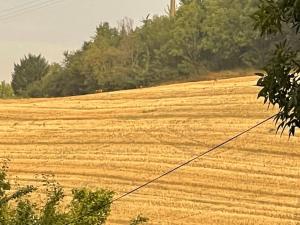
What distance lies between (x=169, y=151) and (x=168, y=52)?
1926cm

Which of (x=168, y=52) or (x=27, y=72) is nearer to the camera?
(x=168, y=52)

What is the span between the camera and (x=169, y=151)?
18703 millimetres

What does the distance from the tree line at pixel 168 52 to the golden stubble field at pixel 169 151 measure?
9.29 metres

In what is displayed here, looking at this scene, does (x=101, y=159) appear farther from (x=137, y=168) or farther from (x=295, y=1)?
(x=295, y=1)

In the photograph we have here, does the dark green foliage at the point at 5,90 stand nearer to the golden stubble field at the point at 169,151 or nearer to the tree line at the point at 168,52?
the tree line at the point at 168,52

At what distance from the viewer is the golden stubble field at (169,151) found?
50.1 ft

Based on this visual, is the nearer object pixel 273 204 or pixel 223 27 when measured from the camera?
pixel 273 204

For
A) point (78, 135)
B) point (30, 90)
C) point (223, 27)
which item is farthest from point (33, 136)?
point (30, 90)

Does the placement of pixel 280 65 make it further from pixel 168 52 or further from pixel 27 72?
pixel 27 72

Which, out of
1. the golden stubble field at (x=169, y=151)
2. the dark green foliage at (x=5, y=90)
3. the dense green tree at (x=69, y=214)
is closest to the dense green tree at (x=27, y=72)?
the dark green foliage at (x=5, y=90)

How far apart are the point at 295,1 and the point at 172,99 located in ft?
62.9

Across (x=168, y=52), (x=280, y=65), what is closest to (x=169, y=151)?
(x=280, y=65)

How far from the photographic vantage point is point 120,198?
53.3 feet

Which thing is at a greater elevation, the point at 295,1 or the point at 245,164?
the point at 295,1
